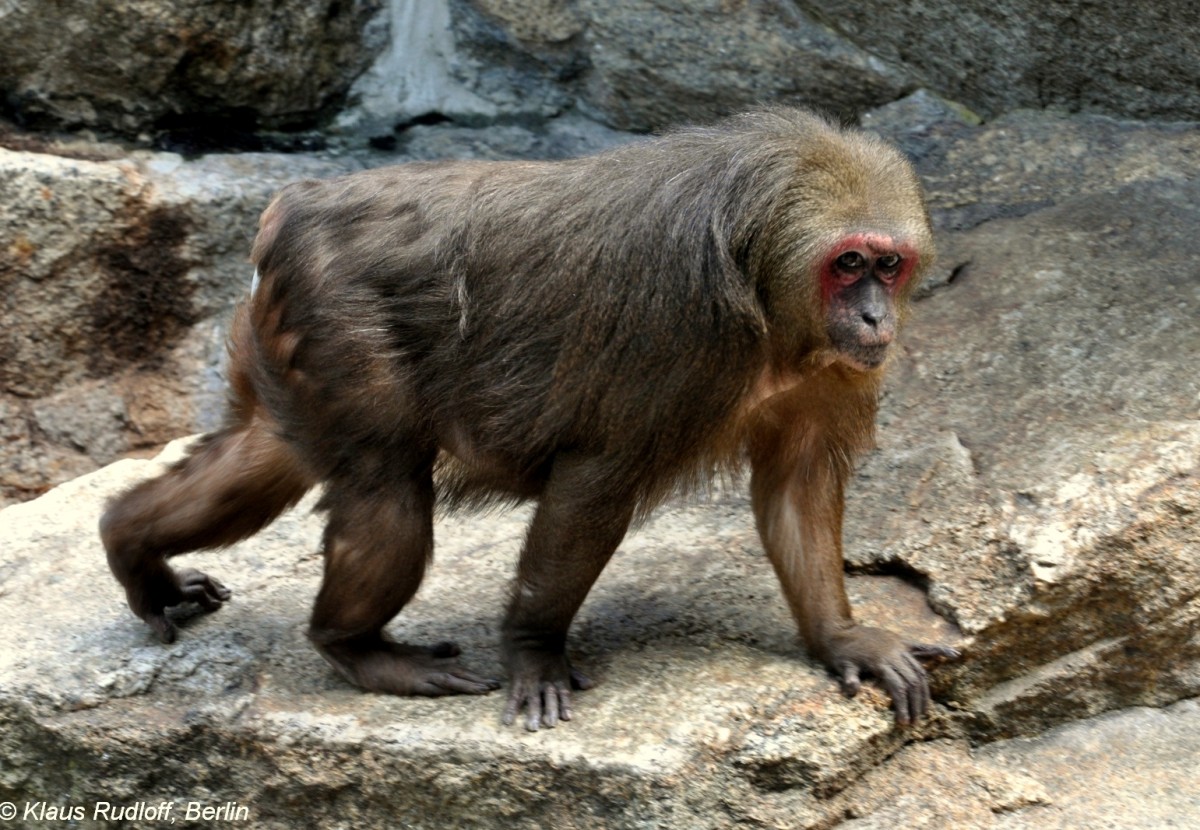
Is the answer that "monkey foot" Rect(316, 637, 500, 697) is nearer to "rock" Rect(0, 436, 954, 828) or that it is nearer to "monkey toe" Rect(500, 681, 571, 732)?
"rock" Rect(0, 436, 954, 828)

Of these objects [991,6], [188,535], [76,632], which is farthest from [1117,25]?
[76,632]

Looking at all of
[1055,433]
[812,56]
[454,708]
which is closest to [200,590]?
[454,708]

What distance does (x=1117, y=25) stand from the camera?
A: 27.4ft

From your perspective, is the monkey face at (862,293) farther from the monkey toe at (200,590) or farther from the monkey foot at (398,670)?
the monkey toe at (200,590)

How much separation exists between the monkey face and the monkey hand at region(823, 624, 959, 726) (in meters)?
1.17

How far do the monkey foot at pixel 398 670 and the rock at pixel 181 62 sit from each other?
4.79m

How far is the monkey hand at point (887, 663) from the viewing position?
225 inches

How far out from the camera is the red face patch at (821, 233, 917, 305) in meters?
5.23

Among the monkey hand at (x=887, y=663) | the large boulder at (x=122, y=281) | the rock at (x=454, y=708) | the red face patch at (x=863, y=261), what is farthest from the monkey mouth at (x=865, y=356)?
the large boulder at (x=122, y=281)

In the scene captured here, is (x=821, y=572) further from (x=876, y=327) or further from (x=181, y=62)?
(x=181, y=62)

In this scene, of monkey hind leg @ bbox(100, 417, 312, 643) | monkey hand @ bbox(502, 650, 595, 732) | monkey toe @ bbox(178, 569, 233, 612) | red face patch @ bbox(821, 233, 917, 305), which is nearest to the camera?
red face patch @ bbox(821, 233, 917, 305)

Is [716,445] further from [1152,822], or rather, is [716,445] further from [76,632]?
[76,632]

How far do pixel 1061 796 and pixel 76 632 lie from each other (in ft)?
14.0

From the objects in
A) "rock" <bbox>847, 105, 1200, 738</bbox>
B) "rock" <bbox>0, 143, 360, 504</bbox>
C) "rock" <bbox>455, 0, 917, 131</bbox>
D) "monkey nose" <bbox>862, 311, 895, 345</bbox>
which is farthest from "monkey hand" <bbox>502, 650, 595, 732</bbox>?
"rock" <bbox>455, 0, 917, 131</bbox>
